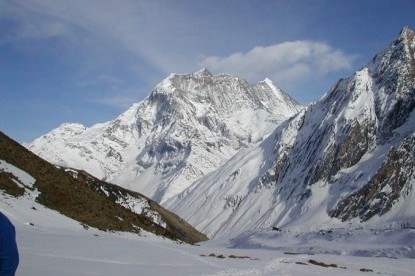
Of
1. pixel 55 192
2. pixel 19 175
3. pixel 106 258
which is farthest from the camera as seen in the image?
pixel 55 192

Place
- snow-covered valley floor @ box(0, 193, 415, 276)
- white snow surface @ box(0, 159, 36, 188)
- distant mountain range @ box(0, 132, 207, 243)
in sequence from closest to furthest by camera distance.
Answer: snow-covered valley floor @ box(0, 193, 415, 276) → distant mountain range @ box(0, 132, 207, 243) → white snow surface @ box(0, 159, 36, 188)

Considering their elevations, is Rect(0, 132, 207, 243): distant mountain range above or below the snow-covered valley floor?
above

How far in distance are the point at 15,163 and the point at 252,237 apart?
7710 cm

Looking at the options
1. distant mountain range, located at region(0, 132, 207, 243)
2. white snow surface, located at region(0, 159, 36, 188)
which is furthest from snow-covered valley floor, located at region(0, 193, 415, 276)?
white snow surface, located at region(0, 159, 36, 188)

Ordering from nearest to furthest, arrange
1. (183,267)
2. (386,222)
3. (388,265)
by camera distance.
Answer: (183,267) → (388,265) → (386,222)

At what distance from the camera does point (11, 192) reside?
37781mm

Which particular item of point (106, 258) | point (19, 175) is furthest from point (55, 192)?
point (106, 258)

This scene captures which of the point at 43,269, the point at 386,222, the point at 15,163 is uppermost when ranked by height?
the point at 386,222

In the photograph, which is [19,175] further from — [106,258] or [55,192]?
[106,258]

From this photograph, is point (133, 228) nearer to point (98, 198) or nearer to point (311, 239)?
point (98, 198)

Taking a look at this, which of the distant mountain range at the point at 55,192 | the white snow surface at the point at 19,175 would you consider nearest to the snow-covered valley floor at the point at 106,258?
the distant mountain range at the point at 55,192

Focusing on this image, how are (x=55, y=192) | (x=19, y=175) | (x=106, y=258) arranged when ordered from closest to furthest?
(x=106, y=258) < (x=19, y=175) < (x=55, y=192)

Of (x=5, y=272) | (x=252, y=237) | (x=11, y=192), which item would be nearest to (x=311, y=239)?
(x=252, y=237)

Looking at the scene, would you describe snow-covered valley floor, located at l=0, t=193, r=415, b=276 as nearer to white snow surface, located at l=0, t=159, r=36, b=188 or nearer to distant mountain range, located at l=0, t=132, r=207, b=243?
distant mountain range, located at l=0, t=132, r=207, b=243
